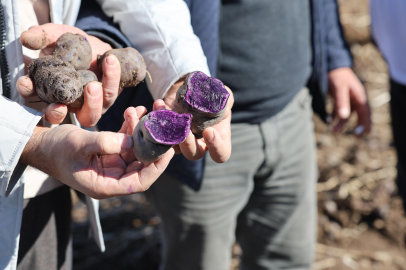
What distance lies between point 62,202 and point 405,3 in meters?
2.52

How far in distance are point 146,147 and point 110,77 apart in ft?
1.13

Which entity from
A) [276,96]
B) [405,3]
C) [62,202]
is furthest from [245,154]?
[405,3]

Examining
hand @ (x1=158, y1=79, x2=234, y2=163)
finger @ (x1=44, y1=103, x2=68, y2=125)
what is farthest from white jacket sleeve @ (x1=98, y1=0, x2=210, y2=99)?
finger @ (x1=44, y1=103, x2=68, y2=125)

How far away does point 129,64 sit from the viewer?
4.54 ft

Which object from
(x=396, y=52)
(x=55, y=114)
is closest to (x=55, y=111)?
(x=55, y=114)

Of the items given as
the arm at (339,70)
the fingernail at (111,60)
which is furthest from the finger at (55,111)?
the arm at (339,70)

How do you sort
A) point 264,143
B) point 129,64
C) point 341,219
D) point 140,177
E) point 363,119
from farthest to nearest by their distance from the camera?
point 341,219 < point 363,119 < point 264,143 < point 129,64 < point 140,177

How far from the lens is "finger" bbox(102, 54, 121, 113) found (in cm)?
125

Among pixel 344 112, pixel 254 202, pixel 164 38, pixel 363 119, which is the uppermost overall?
pixel 164 38

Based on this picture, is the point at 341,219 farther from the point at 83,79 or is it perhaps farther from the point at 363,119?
the point at 83,79

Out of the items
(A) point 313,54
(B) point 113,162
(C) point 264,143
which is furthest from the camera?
(A) point 313,54

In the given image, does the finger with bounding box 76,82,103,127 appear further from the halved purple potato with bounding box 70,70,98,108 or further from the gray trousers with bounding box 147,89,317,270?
the gray trousers with bounding box 147,89,317,270

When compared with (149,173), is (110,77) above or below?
above

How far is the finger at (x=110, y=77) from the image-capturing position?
1.25 meters
